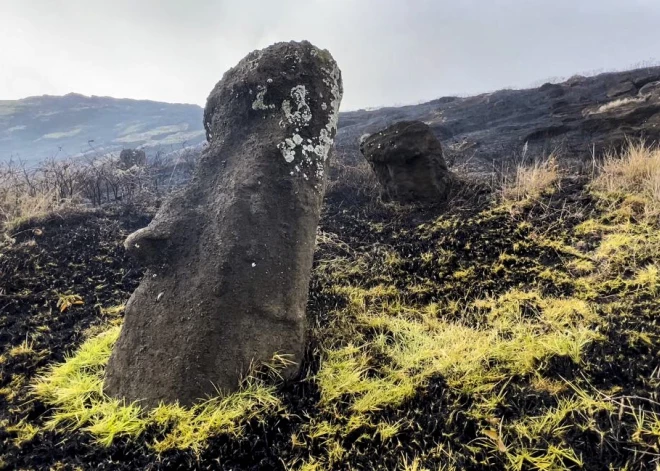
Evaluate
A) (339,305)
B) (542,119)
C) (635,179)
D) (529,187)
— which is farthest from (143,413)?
(542,119)

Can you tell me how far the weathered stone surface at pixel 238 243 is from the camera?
2.35 m

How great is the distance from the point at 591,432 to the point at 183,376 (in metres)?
1.91

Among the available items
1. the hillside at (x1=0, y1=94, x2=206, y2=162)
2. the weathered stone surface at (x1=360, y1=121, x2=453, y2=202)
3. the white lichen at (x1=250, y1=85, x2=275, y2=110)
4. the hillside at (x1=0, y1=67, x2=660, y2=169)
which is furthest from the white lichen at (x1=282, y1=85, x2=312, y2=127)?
the hillside at (x1=0, y1=94, x2=206, y2=162)

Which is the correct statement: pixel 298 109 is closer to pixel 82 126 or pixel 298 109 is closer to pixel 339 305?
pixel 339 305

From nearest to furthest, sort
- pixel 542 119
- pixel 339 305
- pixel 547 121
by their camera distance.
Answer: pixel 339 305 < pixel 547 121 < pixel 542 119

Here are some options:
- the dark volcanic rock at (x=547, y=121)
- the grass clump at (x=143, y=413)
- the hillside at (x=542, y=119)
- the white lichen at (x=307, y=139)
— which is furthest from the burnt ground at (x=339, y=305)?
the hillside at (x=542, y=119)

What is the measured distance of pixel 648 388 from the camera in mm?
1875

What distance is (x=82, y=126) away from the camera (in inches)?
1368

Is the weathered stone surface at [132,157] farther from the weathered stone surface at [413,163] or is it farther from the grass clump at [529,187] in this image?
the grass clump at [529,187]

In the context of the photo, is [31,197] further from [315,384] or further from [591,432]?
[591,432]

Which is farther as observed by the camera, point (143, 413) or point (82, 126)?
→ point (82, 126)

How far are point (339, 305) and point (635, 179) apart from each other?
3.43m

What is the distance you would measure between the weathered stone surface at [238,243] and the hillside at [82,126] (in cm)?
2263

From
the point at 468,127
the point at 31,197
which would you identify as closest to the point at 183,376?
the point at 31,197
